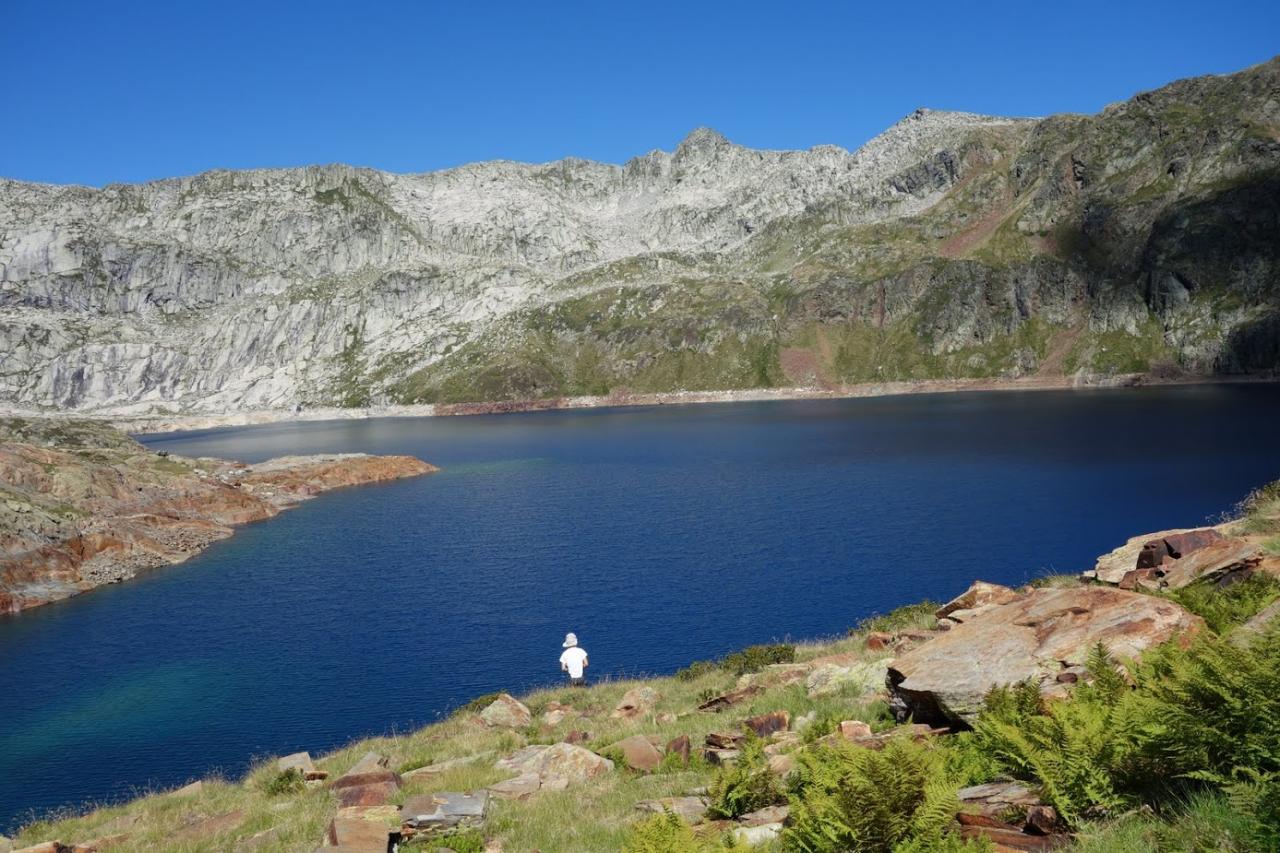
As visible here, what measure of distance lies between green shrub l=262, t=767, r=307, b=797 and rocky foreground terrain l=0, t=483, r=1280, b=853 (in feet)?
0.27

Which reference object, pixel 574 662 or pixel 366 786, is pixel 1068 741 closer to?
pixel 366 786

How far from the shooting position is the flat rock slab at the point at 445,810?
54.0 feet

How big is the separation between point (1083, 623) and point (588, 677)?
32254 mm

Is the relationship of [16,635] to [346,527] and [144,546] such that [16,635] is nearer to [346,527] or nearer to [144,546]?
[144,546]

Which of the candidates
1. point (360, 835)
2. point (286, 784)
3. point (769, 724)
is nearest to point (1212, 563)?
point (769, 724)

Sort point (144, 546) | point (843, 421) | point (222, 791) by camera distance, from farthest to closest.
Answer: point (843, 421)
point (144, 546)
point (222, 791)

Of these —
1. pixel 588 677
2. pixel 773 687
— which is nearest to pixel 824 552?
pixel 588 677

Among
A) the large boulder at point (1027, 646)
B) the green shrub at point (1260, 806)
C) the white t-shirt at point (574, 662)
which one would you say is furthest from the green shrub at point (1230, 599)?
the white t-shirt at point (574, 662)

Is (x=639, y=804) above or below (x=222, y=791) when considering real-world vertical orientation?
above

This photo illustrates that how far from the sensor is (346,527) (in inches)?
3925

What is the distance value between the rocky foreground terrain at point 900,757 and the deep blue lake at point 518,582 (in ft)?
55.7

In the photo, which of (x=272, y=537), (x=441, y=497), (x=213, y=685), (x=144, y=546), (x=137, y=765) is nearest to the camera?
(x=137, y=765)

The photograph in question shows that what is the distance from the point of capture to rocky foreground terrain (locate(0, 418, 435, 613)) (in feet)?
252

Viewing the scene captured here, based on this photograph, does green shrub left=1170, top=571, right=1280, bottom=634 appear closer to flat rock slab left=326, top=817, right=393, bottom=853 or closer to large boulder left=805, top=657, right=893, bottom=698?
large boulder left=805, top=657, right=893, bottom=698
